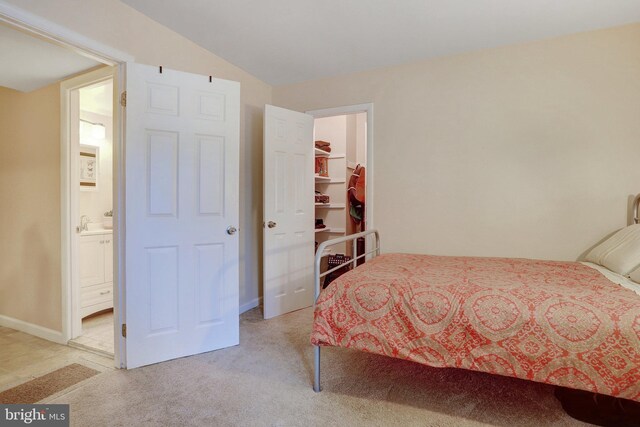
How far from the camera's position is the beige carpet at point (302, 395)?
5.36ft

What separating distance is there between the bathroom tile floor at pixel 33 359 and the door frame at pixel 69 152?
141 millimetres

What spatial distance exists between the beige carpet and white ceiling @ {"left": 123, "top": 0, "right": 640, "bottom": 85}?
2425mm

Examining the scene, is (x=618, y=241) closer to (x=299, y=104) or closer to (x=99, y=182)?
(x=299, y=104)

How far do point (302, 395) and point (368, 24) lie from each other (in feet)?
8.41

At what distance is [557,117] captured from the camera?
2.63m

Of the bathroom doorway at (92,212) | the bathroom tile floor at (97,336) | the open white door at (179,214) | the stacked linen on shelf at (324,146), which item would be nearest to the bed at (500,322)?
the open white door at (179,214)

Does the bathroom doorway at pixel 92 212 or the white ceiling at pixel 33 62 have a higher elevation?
the white ceiling at pixel 33 62

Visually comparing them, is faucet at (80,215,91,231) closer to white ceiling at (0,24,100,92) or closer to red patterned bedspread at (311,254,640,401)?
white ceiling at (0,24,100,92)

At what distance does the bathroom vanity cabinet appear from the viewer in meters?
3.12

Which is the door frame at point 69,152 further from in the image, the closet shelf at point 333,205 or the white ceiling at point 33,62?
the closet shelf at point 333,205

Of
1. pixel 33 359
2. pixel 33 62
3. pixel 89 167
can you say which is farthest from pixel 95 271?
pixel 33 62

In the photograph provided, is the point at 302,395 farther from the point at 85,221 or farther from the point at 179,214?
the point at 85,221

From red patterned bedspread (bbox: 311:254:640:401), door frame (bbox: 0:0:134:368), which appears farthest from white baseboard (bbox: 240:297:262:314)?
red patterned bedspread (bbox: 311:254:640:401)

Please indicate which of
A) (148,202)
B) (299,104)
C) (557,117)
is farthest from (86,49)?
(557,117)
